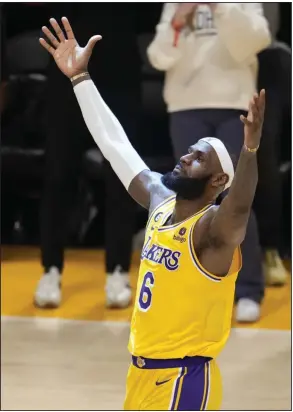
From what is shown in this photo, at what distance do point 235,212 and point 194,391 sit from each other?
446mm

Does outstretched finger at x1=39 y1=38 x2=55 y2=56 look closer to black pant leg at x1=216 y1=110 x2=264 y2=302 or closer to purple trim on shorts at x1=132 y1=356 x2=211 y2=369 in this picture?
purple trim on shorts at x1=132 y1=356 x2=211 y2=369

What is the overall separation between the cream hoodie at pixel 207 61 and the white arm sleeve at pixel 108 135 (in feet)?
3.10

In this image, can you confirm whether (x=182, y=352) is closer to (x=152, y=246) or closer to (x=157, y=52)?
(x=152, y=246)

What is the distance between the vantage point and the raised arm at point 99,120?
1.95 meters

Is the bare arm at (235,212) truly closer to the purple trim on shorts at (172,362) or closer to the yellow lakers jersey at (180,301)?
the yellow lakers jersey at (180,301)

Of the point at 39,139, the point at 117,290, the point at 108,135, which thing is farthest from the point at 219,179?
the point at 39,139

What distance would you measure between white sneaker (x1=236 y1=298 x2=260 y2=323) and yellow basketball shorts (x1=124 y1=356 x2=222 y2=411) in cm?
124

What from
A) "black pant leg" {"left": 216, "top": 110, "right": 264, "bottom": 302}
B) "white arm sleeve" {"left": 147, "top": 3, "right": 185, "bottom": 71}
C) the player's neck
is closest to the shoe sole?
"black pant leg" {"left": 216, "top": 110, "right": 264, "bottom": 302}

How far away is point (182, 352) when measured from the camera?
1.70m

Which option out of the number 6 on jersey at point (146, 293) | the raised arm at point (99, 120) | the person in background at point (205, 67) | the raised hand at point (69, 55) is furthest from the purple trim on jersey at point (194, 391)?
the person in background at point (205, 67)

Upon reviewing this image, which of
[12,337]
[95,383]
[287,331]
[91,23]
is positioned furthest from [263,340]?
[91,23]

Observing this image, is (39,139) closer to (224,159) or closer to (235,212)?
(224,159)

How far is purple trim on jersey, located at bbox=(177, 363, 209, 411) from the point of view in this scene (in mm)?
1706

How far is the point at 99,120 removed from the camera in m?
1.98
